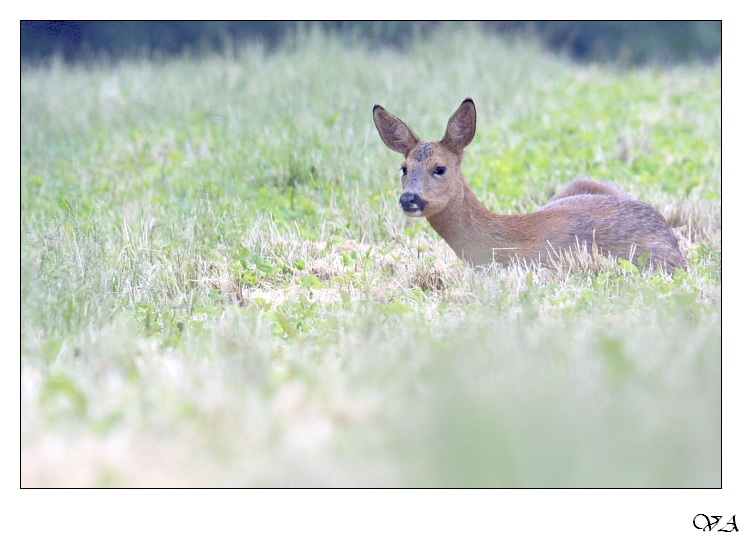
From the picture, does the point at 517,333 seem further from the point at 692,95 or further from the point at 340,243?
the point at 692,95

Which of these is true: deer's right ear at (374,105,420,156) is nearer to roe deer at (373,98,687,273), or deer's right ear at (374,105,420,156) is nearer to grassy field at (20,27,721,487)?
roe deer at (373,98,687,273)

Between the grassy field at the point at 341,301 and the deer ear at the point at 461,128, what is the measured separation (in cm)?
69

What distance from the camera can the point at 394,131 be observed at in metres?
6.38

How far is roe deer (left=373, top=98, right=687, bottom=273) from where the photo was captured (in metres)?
6.18

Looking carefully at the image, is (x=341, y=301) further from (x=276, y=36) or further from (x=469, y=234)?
(x=276, y=36)

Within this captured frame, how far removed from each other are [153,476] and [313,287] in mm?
3009

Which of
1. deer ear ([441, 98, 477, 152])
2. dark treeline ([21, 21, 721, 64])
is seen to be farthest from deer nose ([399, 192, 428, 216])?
dark treeline ([21, 21, 721, 64])

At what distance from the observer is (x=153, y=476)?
329cm

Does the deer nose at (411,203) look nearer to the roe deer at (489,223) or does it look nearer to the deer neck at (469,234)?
the roe deer at (489,223)

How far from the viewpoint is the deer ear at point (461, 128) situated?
6.21m

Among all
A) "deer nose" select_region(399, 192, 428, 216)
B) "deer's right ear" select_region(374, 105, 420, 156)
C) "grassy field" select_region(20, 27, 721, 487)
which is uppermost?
"deer's right ear" select_region(374, 105, 420, 156)

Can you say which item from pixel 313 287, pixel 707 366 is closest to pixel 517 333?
pixel 707 366

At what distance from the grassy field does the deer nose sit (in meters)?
0.37

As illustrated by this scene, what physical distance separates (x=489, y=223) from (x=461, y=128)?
0.56m
